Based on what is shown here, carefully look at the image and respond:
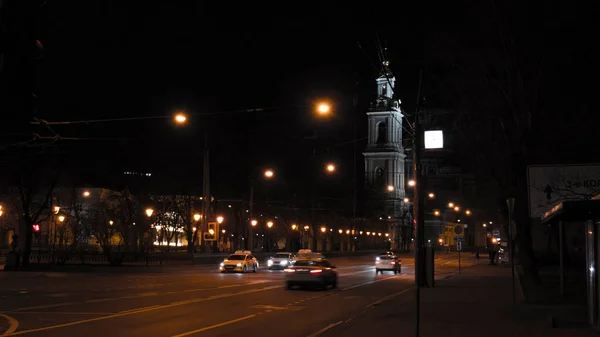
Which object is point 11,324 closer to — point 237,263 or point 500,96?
point 500,96

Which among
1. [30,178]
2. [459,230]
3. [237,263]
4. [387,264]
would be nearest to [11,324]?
[459,230]

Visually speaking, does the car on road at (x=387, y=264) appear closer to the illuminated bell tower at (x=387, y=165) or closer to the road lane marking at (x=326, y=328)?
the road lane marking at (x=326, y=328)

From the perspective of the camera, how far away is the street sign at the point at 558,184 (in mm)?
14992

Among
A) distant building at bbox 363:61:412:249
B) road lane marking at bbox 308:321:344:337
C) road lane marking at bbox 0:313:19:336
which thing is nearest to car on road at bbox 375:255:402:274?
road lane marking at bbox 308:321:344:337

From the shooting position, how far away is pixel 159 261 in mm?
47562

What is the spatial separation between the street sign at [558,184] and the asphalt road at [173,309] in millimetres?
5842

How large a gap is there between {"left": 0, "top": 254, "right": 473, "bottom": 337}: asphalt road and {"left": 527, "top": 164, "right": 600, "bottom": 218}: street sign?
5.84 meters

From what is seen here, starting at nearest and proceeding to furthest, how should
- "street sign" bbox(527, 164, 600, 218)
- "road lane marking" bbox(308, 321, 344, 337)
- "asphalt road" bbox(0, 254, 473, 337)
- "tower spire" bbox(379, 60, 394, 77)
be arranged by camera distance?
"road lane marking" bbox(308, 321, 344, 337) → "asphalt road" bbox(0, 254, 473, 337) → "street sign" bbox(527, 164, 600, 218) → "tower spire" bbox(379, 60, 394, 77)

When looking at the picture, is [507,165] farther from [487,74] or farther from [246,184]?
[246,184]

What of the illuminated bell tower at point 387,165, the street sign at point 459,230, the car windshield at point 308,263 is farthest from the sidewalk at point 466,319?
the illuminated bell tower at point 387,165

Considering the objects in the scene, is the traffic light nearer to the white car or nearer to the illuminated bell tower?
the white car

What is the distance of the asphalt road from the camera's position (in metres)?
14.2

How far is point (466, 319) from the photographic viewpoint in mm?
16203

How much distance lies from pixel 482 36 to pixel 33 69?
22.0 metres
